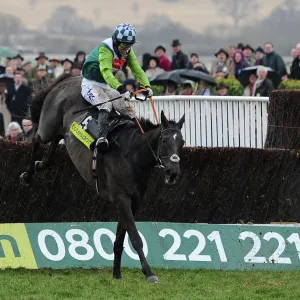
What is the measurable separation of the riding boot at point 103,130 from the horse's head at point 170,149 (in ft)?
2.47

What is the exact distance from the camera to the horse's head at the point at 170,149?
945 centimetres

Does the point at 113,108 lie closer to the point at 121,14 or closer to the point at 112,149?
the point at 112,149

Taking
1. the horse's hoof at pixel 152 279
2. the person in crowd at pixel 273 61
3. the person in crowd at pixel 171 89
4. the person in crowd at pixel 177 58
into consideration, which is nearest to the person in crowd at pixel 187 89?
the person in crowd at pixel 171 89

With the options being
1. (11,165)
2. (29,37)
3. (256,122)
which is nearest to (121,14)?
(29,37)

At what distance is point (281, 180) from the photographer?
40.6 ft

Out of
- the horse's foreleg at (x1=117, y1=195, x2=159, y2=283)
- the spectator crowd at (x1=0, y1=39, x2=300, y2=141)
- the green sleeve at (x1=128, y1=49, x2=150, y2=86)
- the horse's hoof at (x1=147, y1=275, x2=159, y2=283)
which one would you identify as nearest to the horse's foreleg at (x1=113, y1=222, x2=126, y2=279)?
the horse's foreleg at (x1=117, y1=195, x2=159, y2=283)

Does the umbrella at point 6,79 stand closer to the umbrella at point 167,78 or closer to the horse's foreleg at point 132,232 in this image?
the umbrella at point 167,78

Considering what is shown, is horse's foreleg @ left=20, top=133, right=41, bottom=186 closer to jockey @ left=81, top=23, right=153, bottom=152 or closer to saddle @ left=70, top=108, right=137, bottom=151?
saddle @ left=70, top=108, right=137, bottom=151

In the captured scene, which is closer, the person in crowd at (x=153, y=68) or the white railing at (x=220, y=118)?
the white railing at (x=220, y=118)

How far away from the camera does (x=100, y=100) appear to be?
428 inches

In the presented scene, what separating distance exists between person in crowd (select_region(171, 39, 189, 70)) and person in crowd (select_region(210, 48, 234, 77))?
585 mm

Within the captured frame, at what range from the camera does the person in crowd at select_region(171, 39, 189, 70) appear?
1942 cm

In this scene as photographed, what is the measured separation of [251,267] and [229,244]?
0.34 meters

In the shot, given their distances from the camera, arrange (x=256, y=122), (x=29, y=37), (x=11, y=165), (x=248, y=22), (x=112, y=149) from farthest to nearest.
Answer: (x=29, y=37), (x=248, y=22), (x=256, y=122), (x=11, y=165), (x=112, y=149)
